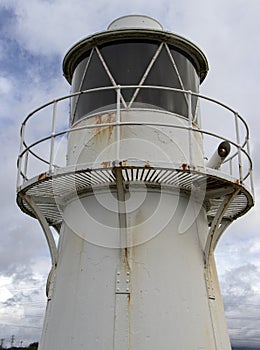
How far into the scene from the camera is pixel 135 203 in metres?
7.00

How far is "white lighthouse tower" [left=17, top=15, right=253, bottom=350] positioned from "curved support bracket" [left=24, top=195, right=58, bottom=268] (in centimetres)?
2

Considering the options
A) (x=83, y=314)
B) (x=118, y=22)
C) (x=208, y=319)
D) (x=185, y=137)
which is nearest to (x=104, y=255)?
(x=83, y=314)

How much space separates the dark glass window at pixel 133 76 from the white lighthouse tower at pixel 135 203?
20 mm

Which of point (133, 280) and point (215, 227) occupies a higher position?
point (215, 227)

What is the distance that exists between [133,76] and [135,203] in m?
2.19

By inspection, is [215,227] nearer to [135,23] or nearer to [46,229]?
[46,229]

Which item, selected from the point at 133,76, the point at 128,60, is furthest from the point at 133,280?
the point at 128,60

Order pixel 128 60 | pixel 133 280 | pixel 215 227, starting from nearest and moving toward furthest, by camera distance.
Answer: pixel 133 280, pixel 215 227, pixel 128 60

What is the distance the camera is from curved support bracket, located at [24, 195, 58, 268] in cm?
725

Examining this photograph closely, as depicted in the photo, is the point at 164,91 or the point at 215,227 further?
the point at 164,91

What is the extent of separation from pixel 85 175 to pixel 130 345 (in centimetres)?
243

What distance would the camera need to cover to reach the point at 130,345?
241 inches

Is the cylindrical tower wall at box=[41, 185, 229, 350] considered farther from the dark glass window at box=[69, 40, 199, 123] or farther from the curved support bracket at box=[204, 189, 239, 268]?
the dark glass window at box=[69, 40, 199, 123]

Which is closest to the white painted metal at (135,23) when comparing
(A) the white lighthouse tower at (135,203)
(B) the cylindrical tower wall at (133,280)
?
(A) the white lighthouse tower at (135,203)
